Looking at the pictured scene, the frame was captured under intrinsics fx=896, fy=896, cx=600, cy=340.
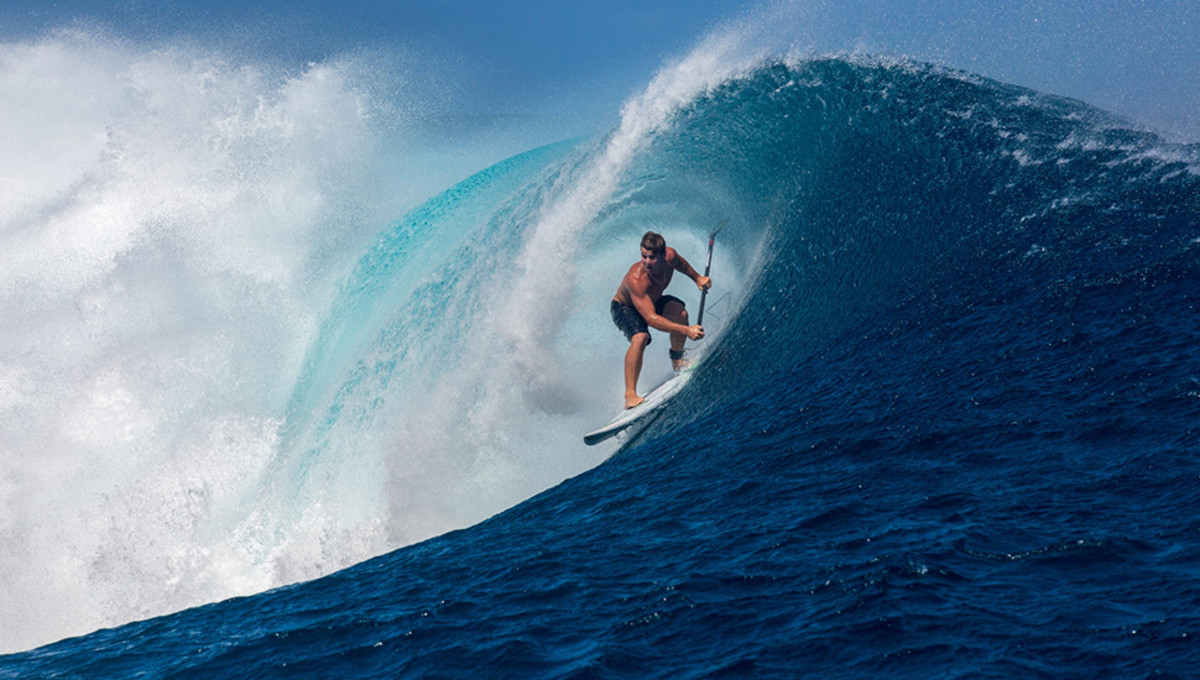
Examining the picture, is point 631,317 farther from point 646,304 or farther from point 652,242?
point 652,242

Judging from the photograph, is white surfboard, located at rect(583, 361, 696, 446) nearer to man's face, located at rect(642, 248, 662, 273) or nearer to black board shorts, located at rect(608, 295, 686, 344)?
black board shorts, located at rect(608, 295, 686, 344)

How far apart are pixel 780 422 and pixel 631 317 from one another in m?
2.49

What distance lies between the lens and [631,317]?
372 inches

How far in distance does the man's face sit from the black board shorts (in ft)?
1.77

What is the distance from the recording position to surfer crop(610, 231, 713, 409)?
8898mm

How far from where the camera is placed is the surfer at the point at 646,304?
890cm

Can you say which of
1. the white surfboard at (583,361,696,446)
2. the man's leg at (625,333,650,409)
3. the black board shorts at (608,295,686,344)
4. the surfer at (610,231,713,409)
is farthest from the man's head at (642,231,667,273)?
the white surfboard at (583,361,696,446)

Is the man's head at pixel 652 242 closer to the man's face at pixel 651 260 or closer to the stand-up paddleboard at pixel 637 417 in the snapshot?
the man's face at pixel 651 260

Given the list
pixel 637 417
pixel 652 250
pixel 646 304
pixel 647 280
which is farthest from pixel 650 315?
pixel 637 417

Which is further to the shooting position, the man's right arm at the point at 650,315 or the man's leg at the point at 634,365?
the man's leg at the point at 634,365

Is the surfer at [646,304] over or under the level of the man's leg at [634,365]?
over

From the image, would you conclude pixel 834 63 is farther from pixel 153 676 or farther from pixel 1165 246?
pixel 153 676

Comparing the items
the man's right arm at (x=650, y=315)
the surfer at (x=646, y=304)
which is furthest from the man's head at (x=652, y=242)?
the man's right arm at (x=650, y=315)

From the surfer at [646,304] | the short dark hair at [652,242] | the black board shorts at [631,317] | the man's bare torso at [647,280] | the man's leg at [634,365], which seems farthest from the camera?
the black board shorts at [631,317]
